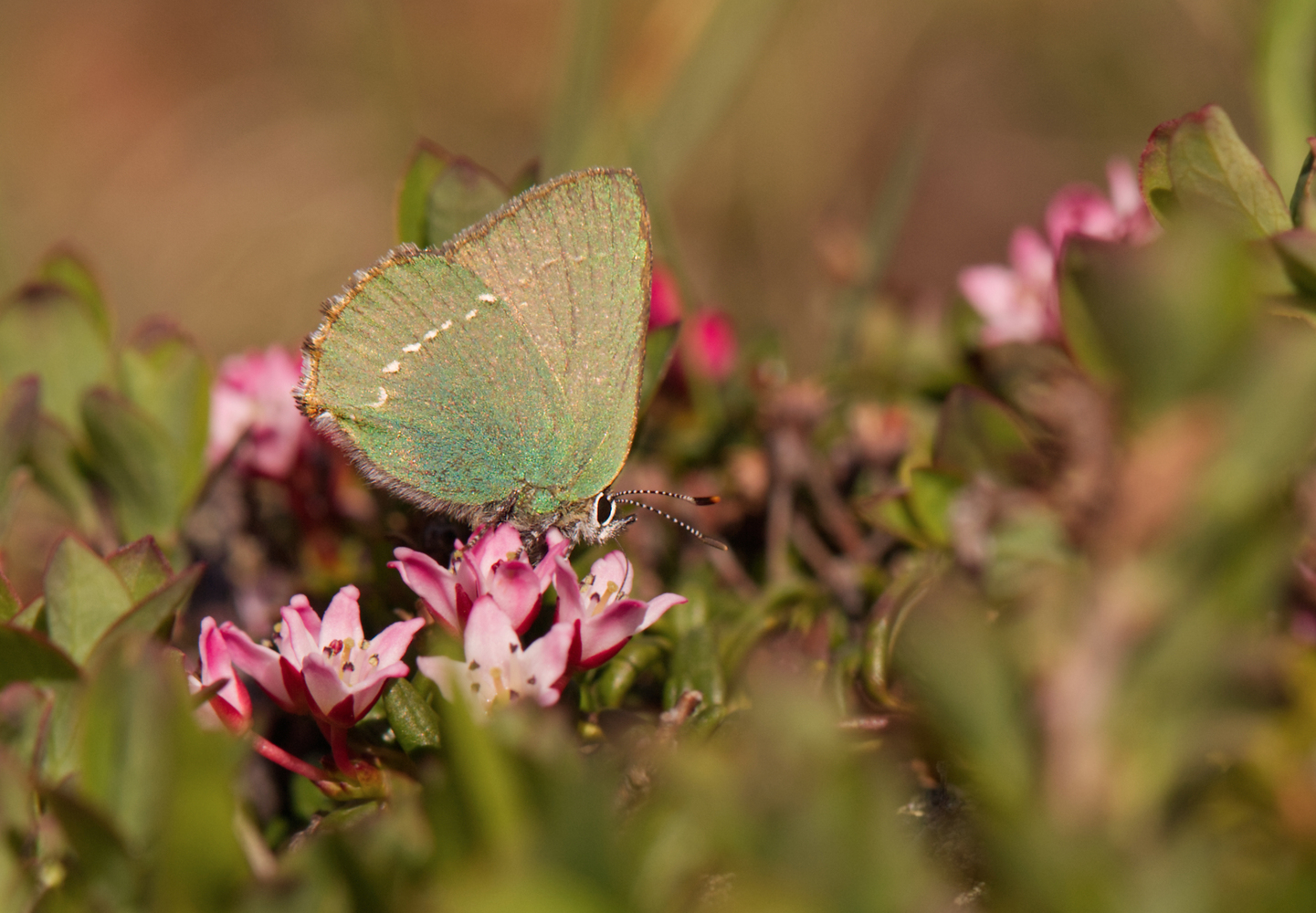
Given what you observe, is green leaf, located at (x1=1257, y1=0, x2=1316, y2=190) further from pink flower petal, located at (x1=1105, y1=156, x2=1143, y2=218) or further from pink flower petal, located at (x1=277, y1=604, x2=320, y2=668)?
pink flower petal, located at (x1=277, y1=604, x2=320, y2=668)

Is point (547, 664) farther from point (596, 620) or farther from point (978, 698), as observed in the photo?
point (978, 698)

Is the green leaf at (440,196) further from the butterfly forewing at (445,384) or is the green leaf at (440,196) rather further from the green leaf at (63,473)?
the green leaf at (63,473)

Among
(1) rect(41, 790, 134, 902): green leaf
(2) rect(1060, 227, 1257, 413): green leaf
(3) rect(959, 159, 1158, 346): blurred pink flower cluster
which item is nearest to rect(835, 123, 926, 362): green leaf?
(3) rect(959, 159, 1158, 346): blurred pink flower cluster

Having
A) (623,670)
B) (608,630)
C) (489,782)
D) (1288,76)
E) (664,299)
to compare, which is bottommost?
(623,670)

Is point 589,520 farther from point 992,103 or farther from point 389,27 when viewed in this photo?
point 992,103

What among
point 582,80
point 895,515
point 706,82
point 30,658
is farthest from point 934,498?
point 706,82

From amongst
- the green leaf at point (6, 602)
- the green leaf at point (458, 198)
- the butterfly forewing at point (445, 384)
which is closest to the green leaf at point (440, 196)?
the green leaf at point (458, 198)
